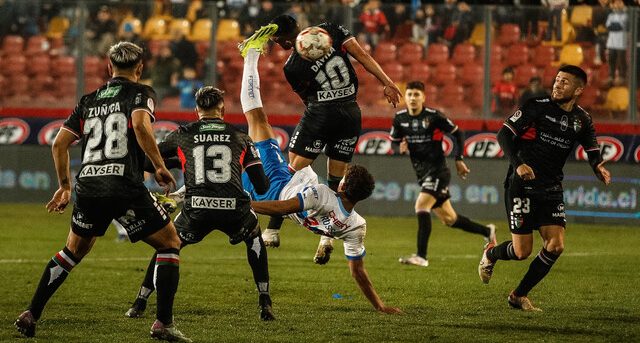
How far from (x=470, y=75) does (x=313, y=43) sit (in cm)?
1132

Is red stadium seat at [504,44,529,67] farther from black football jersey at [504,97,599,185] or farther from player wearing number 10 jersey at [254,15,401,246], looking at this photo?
black football jersey at [504,97,599,185]

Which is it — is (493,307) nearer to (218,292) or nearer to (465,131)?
(218,292)

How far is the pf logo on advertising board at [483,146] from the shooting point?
20562mm

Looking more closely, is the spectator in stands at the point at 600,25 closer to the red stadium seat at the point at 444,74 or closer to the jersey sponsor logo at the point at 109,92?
the red stadium seat at the point at 444,74

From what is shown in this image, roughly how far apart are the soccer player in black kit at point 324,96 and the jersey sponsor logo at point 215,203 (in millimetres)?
1615

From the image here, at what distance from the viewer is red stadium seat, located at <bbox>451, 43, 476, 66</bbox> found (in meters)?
21.4

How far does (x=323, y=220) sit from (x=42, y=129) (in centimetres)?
1298

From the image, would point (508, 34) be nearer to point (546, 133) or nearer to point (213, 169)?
point (546, 133)

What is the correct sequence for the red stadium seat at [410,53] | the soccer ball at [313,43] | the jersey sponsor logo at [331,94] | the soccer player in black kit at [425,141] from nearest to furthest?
the soccer ball at [313,43] → the jersey sponsor logo at [331,94] → the soccer player in black kit at [425,141] → the red stadium seat at [410,53]

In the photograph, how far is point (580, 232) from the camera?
19.0m

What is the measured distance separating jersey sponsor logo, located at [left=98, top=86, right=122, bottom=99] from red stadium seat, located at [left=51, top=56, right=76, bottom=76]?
14212 millimetres

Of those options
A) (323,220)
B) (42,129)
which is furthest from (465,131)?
(323,220)

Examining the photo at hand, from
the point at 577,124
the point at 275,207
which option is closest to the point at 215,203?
the point at 275,207

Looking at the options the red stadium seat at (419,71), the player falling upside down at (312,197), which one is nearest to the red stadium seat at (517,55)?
the red stadium seat at (419,71)
